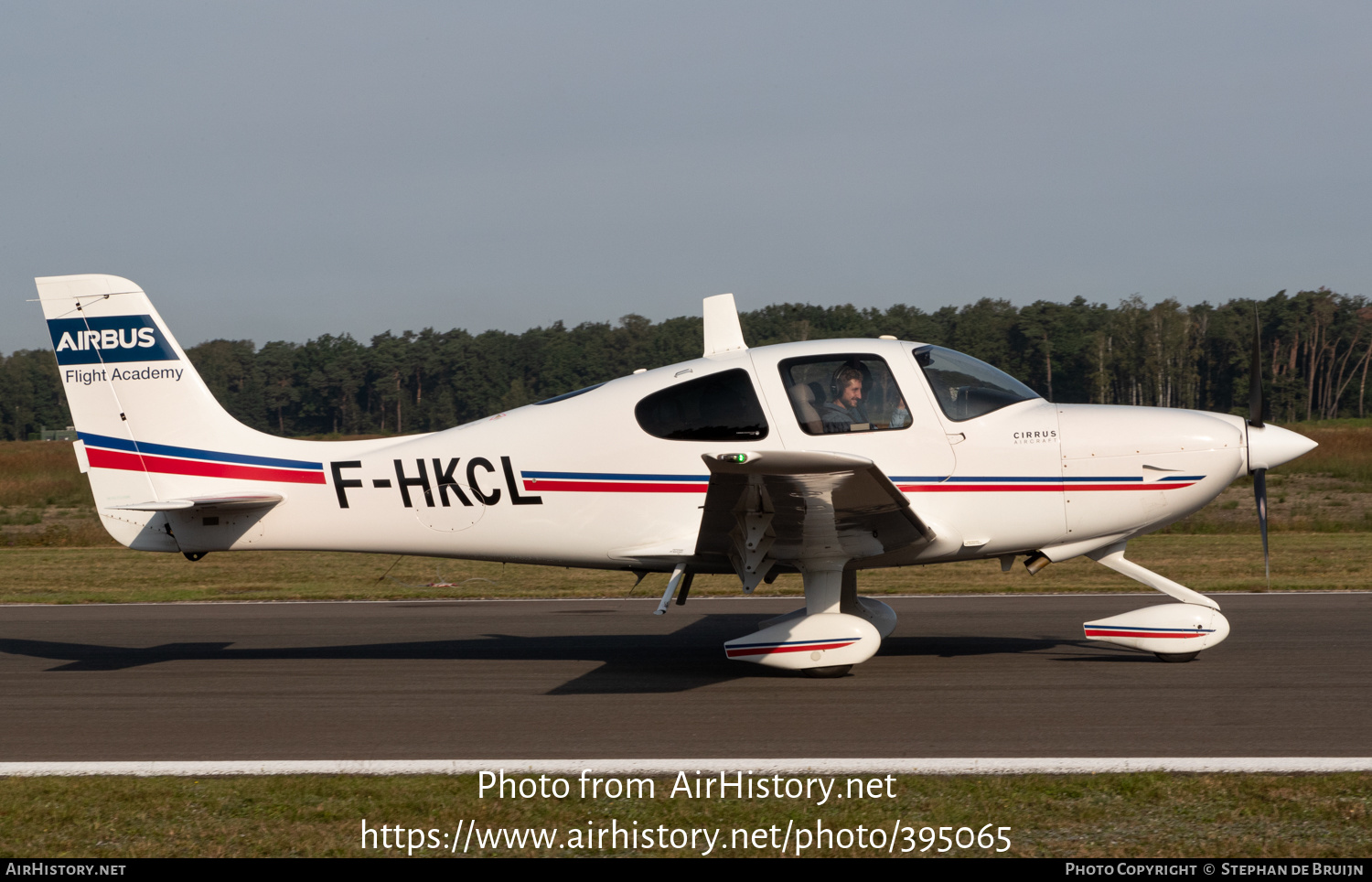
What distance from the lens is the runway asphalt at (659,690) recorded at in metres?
6.26

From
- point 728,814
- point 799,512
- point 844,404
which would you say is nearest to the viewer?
point 728,814

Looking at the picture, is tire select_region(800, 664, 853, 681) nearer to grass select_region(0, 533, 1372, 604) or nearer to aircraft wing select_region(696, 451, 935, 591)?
aircraft wing select_region(696, 451, 935, 591)

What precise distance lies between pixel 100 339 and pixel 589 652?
16.0 ft

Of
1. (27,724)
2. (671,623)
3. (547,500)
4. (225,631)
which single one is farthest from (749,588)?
(225,631)

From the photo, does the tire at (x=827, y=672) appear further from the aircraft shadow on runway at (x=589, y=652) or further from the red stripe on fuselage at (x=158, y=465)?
the red stripe on fuselage at (x=158, y=465)

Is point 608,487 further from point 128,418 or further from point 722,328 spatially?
point 128,418

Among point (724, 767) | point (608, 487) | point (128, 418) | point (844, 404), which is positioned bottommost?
point (724, 767)

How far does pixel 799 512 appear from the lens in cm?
748

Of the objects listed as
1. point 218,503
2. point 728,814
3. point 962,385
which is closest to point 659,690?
point 728,814

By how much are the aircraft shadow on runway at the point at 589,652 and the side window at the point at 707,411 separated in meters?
1.88

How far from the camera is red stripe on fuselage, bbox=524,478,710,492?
8.23 m

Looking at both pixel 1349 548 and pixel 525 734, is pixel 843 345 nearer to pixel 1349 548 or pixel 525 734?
pixel 525 734

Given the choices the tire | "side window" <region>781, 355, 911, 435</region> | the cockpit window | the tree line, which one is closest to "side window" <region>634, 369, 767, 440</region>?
"side window" <region>781, 355, 911, 435</region>

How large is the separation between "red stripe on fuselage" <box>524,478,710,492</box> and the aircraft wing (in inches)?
18.0
